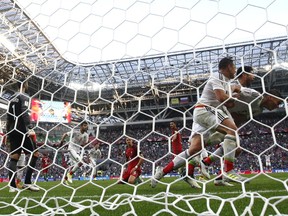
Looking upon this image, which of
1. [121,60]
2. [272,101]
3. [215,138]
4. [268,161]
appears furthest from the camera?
[268,161]

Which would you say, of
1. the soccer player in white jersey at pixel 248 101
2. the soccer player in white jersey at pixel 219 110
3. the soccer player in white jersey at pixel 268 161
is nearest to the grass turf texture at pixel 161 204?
the soccer player in white jersey at pixel 219 110

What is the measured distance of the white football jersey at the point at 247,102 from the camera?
2.47m

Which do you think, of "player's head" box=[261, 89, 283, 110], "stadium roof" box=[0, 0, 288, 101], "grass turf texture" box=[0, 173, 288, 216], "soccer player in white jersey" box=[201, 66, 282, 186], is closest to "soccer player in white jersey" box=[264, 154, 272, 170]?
"stadium roof" box=[0, 0, 288, 101]

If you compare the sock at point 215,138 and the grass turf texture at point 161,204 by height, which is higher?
the sock at point 215,138

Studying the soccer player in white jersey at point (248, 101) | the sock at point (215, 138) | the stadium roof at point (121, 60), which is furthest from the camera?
the sock at point (215, 138)

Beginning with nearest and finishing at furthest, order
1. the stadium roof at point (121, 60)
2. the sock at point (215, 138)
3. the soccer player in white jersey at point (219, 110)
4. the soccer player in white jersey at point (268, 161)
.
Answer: the soccer player in white jersey at point (219, 110), the stadium roof at point (121, 60), the sock at point (215, 138), the soccer player in white jersey at point (268, 161)

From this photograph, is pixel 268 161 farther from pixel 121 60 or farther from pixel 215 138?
pixel 121 60

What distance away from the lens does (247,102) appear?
2.51m

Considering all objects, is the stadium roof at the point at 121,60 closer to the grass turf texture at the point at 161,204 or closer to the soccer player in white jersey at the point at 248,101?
the soccer player in white jersey at the point at 248,101

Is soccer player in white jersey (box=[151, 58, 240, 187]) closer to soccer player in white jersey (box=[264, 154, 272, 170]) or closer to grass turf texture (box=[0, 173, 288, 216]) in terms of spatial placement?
grass turf texture (box=[0, 173, 288, 216])

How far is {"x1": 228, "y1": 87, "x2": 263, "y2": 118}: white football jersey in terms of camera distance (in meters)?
2.47

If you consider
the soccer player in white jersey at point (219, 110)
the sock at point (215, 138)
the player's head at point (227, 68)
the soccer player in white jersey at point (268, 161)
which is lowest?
the soccer player in white jersey at point (268, 161)

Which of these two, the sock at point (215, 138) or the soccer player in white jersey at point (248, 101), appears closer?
the soccer player in white jersey at point (248, 101)

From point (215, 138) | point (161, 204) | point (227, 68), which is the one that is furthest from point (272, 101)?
point (161, 204)
